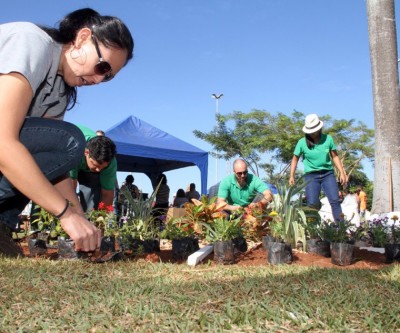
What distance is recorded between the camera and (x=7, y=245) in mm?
2736

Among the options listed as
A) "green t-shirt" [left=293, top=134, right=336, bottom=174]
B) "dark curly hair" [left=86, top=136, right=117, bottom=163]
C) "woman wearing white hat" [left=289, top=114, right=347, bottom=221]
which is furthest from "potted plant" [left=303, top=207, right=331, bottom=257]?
"dark curly hair" [left=86, top=136, right=117, bottom=163]

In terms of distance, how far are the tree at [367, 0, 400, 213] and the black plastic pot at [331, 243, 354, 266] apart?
3928 millimetres

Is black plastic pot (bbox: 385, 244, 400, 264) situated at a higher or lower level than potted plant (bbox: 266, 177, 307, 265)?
lower

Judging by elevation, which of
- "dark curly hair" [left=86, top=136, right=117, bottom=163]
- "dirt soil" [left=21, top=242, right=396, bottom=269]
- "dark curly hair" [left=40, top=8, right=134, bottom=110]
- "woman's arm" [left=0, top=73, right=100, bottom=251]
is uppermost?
"dark curly hair" [left=40, top=8, right=134, bottom=110]

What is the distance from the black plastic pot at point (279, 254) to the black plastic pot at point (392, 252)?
1081mm

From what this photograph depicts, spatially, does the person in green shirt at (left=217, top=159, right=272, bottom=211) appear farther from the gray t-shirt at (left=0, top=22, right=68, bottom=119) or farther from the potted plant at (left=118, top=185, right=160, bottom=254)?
the gray t-shirt at (left=0, top=22, right=68, bottom=119)

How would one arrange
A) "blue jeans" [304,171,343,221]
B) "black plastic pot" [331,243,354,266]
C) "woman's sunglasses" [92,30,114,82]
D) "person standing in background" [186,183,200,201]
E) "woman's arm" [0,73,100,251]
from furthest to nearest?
"person standing in background" [186,183,200,201]
"blue jeans" [304,171,343,221]
"black plastic pot" [331,243,354,266]
"woman's sunglasses" [92,30,114,82]
"woman's arm" [0,73,100,251]

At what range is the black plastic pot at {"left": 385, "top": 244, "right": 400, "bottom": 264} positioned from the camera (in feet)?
13.0

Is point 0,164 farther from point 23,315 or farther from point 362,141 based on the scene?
point 362,141

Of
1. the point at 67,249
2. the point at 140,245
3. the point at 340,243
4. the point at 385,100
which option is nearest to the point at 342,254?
the point at 340,243

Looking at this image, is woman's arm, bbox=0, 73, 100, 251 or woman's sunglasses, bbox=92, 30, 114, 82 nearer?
woman's arm, bbox=0, 73, 100, 251

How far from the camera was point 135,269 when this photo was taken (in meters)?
2.67

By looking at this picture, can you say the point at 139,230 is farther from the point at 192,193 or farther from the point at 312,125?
the point at 192,193

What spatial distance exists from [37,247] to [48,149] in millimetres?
2068
